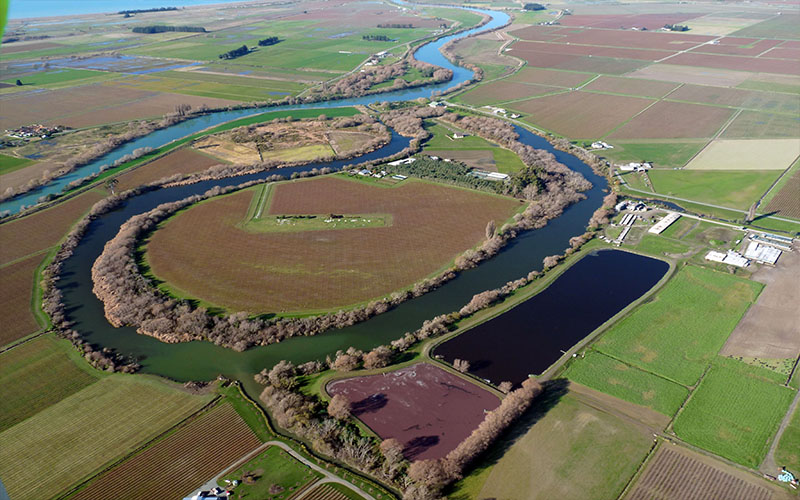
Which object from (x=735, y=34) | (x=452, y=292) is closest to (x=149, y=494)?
(x=452, y=292)

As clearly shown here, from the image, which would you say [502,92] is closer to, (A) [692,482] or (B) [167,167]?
(B) [167,167]

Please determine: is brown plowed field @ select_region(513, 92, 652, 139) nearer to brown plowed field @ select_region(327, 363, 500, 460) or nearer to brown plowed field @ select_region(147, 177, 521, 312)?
brown plowed field @ select_region(147, 177, 521, 312)

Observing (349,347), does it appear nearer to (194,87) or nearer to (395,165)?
(395,165)

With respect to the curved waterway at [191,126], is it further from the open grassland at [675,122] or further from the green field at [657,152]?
the green field at [657,152]

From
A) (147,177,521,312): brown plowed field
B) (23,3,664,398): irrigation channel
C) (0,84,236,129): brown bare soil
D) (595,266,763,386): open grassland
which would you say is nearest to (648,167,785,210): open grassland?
(23,3,664,398): irrigation channel

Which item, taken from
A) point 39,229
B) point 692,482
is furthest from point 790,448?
point 39,229

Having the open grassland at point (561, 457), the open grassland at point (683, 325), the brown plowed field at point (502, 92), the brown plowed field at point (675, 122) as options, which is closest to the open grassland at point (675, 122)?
the brown plowed field at point (675, 122)
